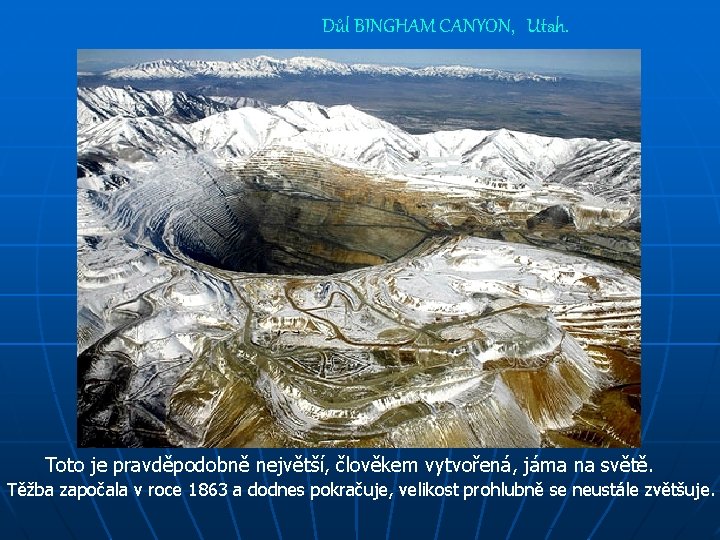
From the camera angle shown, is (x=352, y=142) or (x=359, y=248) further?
(x=359, y=248)

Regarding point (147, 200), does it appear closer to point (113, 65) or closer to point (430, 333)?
point (113, 65)

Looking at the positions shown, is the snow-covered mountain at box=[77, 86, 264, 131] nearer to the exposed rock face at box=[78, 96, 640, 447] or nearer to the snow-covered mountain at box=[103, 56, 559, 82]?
the exposed rock face at box=[78, 96, 640, 447]

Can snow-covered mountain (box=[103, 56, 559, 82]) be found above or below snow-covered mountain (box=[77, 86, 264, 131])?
above

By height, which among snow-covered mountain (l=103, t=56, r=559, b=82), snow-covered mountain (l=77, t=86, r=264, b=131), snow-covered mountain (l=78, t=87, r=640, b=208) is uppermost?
snow-covered mountain (l=103, t=56, r=559, b=82)

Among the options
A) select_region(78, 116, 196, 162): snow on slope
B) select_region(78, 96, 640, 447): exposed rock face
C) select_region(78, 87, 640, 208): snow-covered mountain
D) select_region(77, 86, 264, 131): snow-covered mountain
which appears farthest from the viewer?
select_region(78, 87, 640, 208): snow-covered mountain

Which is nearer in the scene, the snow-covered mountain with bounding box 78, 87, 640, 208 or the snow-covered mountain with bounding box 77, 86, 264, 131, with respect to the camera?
the snow-covered mountain with bounding box 77, 86, 264, 131

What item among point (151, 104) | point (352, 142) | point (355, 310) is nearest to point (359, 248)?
point (352, 142)

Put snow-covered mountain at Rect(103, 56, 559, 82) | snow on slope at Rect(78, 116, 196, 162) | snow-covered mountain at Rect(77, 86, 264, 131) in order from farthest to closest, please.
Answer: snow on slope at Rect(78, 116, 196, 162), snow-covered mountain at Rect(77, 86, 264, 131), snow-covered mountain at Rect(103, 56, 559, 82)

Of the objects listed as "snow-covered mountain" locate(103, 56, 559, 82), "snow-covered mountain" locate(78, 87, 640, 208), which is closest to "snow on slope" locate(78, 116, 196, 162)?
"snow-covered mountain" locate(78, 87, 640, 208)

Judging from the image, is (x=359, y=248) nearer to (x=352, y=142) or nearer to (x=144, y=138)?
(x=352, y=142)
